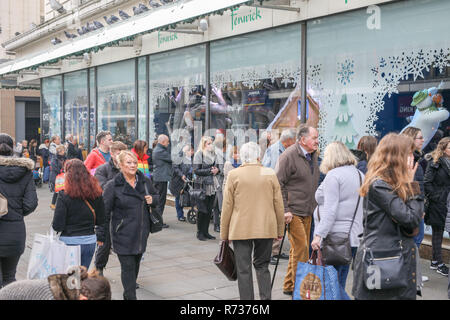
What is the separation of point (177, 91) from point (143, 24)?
9.95ft

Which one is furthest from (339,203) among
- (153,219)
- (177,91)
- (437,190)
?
(177,91)

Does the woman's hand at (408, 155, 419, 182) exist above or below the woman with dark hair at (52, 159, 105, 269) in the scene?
above

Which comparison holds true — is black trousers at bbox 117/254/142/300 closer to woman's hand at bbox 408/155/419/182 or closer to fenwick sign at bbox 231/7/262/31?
woman's hand at bbox 408/155/419/182

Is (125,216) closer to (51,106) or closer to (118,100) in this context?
(118,100)

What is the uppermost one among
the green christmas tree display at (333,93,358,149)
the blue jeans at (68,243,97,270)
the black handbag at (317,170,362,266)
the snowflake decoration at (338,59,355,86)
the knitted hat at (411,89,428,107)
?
the snowflake decoration at (338,59,355,86)

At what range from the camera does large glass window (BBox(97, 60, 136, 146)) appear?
1656 cm

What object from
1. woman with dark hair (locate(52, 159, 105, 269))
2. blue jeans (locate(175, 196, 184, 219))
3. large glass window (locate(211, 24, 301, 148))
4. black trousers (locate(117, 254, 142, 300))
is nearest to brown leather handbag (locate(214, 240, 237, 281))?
black trousers (locate(117, 254, 142, 300))

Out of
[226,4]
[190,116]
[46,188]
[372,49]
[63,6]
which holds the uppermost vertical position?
[63,6]

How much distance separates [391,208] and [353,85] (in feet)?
19.0

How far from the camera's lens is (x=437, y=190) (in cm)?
723

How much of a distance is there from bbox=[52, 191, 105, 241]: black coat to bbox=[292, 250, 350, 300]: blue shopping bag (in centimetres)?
218

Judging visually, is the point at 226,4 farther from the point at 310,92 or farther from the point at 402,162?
the point at 402,162

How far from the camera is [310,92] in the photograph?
10.3 m
